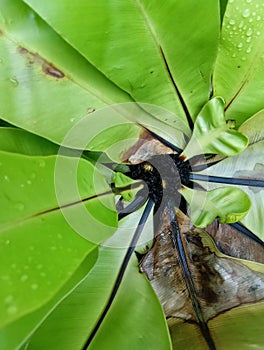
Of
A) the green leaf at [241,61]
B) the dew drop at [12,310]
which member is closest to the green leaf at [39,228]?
the dew drop at [12,310]

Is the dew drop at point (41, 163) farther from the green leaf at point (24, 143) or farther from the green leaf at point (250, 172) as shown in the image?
the green leaf at point (250, 172)

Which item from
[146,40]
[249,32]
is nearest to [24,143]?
[146,40]

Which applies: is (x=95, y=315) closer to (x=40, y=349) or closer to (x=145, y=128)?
(x=40, y=349)

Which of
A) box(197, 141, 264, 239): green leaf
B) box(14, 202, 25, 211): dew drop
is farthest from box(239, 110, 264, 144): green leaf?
box(14, 202, 25, 211): dew drop

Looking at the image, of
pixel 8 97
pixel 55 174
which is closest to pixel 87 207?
pixel 55 174

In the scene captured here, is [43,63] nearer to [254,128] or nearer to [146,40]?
[146,40]

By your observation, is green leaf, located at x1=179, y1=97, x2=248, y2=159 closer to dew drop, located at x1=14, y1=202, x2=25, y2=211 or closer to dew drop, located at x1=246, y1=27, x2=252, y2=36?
dew drop, located at x1=246, y1=27, x2=252, y2=36
